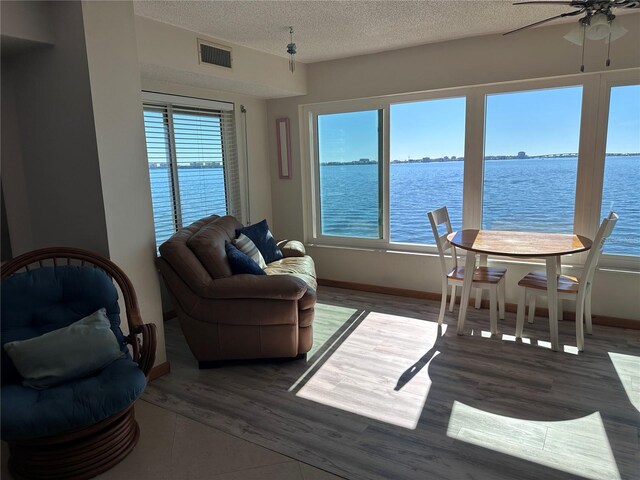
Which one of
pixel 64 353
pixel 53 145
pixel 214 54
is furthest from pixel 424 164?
pixel 64 353

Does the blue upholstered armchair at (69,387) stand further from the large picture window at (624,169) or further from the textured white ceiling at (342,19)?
the large picture window at (624,169)

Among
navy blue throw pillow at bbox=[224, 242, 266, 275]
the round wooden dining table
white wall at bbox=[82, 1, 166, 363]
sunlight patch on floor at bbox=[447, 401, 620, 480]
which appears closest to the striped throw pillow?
navy blue throw pillow at bbox=[224, 242, 266, 275]

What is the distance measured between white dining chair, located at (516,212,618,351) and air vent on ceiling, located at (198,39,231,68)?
310 centimetres

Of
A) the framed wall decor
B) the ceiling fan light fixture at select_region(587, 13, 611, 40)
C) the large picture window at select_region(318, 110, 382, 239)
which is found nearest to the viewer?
the ceiling fan light fixture at select_region(587, 13, 611, 40)

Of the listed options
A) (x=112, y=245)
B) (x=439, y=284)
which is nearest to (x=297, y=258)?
(x=439, y=284)

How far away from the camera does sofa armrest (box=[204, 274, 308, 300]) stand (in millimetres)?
2928

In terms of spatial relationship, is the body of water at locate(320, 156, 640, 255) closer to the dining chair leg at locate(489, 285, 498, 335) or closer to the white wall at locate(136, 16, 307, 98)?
the dining chair leg at locate(489, 285, 498, 335)

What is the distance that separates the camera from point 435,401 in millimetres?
2637

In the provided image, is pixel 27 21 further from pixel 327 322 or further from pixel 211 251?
pixel 327 322

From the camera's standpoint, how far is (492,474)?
2018 mm

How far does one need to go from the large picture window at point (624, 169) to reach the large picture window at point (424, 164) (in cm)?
122

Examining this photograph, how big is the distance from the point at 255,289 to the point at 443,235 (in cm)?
190

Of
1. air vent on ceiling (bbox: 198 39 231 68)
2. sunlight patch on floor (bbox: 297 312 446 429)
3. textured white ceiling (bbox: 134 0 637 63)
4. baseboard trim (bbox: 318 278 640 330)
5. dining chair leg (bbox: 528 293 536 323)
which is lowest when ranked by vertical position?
sunlight patch on floor (bbox: 297 312 446 429)

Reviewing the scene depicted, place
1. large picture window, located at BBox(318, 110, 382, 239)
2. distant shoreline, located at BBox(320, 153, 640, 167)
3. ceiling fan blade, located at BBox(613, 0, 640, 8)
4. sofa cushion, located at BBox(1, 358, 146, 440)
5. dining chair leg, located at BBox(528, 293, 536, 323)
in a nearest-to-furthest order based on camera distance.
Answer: sofa cushion, located at BBox(1, 358, 146, 440), ceiling fan blade, located at BBox(613, 0, 640, 8), distant shoreline, located at BBox(320, 153, 640, 167), dining chair leg, located at BBox(528, 293, 536, 323), large picture window, located at BBox(318, 110, 382, 239)
